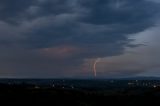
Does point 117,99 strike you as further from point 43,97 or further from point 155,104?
point 43,97

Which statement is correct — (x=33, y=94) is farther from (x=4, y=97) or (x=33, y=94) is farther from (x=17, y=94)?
(x=4, y=97)

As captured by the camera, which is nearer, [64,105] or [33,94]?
[64,105]

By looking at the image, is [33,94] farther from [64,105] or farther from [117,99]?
[117,99]

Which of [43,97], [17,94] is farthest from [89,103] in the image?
[17,94]

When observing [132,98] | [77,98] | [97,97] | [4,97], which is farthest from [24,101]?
[132,98]

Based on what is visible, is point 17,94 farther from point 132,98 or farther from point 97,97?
point 132,98

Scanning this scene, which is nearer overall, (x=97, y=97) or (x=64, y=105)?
(x=64, y=105)

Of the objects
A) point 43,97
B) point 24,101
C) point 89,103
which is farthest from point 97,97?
point 24,101
